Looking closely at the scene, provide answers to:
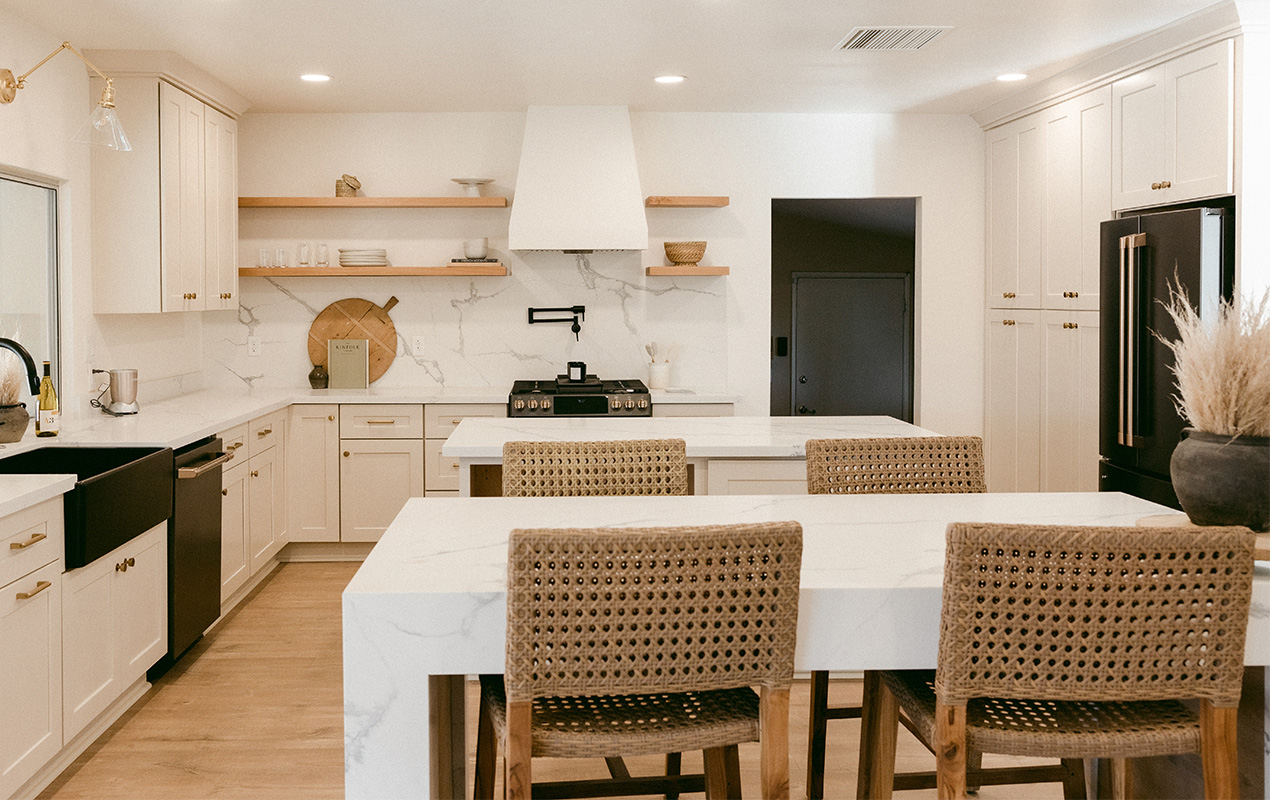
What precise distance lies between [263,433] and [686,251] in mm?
2405

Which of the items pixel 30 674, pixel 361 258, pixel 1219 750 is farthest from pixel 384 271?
pixel 1219 750

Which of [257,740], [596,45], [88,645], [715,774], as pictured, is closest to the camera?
[715,774]

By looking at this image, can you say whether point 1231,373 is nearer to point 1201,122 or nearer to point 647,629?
point 647,629

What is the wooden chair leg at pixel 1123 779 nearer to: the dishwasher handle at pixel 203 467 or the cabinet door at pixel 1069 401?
the cabinet door at pixel 1069 401

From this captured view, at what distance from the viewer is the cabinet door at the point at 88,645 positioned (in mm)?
Result: 2832

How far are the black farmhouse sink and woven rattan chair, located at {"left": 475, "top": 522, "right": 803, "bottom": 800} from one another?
1848mm

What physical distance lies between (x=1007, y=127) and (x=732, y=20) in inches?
91.8

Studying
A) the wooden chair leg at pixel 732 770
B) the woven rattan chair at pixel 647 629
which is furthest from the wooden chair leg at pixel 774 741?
the wooden chair leg at pixel 732 770

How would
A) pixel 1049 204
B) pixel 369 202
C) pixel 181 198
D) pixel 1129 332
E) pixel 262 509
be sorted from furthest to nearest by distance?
pixel 369 202 → pixel 1049 204 → pixel 262 509 → pixel 181 198 → pixel 1129 332

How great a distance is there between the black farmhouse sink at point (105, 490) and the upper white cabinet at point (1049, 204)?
394 cm

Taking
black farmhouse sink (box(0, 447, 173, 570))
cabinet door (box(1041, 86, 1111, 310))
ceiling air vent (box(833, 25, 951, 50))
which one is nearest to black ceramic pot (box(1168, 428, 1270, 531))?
ceiling air vent (box(833, 25, 951, 50))

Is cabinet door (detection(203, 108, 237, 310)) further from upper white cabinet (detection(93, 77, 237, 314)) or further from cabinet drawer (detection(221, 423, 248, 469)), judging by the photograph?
cabinet drawer (detection(221, 423, 248, 469))

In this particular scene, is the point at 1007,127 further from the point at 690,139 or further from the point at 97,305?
the point at 97,305

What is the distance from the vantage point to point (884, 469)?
8.67ft
